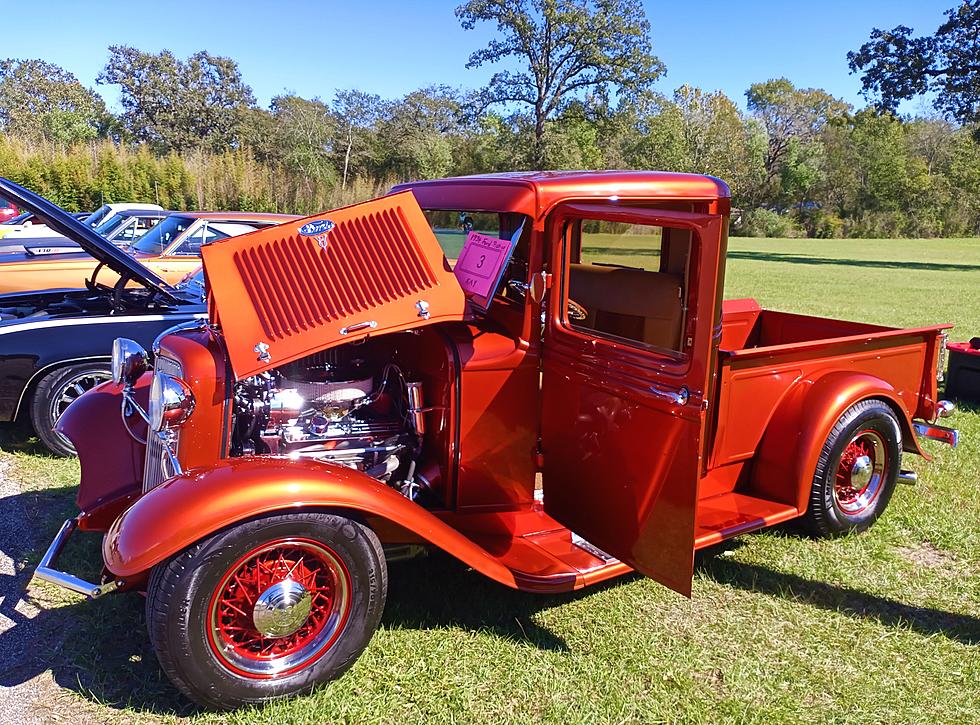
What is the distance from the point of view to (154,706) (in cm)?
273

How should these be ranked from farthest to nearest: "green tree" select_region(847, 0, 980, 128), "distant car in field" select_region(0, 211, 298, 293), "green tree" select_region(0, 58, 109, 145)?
1. "green tree" select_region(0, 58, 109, 145)
2. "green tree" select_region(847, 0, 980, 128)
3. "distant car in field" select_region(0, 211, 298, 293)

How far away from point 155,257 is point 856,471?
310 inches

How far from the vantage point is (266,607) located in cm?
262

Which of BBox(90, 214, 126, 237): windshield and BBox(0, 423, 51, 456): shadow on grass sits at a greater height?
BBox(90, 214, 126, 237): windshield

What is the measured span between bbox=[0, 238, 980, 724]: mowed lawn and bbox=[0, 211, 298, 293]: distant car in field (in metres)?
4.55

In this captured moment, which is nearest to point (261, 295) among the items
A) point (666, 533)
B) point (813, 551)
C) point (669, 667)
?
point (666, 533)

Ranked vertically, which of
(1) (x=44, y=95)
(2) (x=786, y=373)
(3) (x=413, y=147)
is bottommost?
(2) (x=786, y=373)

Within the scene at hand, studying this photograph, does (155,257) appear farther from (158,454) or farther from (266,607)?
(266,607)

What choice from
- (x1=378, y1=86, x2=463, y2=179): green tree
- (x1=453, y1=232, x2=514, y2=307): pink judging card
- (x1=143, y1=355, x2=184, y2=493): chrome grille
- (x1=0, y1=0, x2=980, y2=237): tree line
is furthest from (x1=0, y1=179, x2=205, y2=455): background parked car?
(x1=378, y1=86, x2=463, y2=179): green tree

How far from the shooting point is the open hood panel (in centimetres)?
289

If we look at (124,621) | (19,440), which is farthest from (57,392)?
(124,621)

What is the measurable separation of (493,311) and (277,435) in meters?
1.08

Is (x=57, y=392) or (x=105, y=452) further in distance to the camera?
Result: (x=57, y=392)

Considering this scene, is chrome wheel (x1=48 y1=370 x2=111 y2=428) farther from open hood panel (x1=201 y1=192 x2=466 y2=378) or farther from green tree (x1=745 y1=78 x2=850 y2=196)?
green tree (x1=745 y1=78 x2=850 y2=196)
